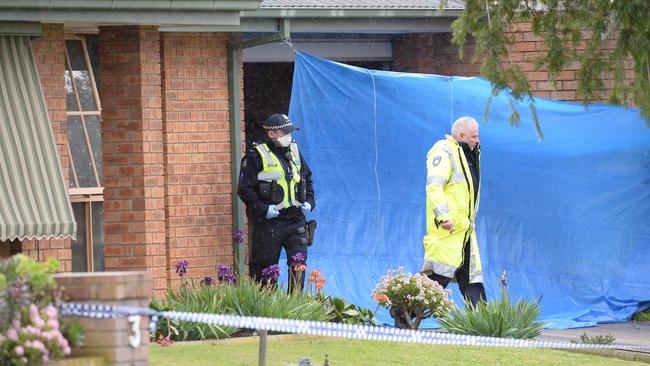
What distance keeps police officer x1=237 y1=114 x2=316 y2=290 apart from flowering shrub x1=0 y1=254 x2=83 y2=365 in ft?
20.9

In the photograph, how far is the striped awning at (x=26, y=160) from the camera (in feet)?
36.7

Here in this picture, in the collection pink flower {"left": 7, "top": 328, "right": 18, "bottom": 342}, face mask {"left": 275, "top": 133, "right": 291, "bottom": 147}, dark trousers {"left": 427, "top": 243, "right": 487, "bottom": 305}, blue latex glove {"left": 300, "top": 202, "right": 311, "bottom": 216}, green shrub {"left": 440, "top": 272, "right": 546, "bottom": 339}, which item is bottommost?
green shrub {"left": 440, "top": 272, "right": 546, "bottom": 339}

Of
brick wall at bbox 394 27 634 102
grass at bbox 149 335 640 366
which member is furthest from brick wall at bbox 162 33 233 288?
brick wall at bbox 394 27 634 102

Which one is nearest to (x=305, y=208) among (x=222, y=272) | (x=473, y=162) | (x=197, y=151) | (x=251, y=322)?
(x=222, y=272)

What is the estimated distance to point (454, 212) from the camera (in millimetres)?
12562

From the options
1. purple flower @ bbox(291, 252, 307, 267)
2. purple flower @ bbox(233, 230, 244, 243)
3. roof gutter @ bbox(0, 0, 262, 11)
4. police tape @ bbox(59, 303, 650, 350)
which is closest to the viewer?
police tape @ bbox(59, 303, 650, 350)

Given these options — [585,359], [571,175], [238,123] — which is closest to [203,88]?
[238,123]

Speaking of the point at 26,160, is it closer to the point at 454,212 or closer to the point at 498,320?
the point at 454,212

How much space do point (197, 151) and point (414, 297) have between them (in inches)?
109

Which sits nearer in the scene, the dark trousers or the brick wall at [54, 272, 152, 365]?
the brick wall at [54, 272, 152, 365]

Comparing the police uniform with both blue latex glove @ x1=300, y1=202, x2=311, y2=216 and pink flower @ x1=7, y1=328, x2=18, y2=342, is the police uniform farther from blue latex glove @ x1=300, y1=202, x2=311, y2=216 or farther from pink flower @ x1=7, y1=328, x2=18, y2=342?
pink flower @ x1=7, y1=328, x2=18, y2=342

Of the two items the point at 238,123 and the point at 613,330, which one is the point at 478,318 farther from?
the point at 238,123

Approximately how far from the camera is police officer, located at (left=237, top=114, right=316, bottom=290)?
13039 millimetres

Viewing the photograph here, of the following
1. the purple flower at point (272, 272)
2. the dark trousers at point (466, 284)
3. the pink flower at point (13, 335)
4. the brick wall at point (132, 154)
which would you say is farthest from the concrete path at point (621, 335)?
the pink flower at point (13, 335)
